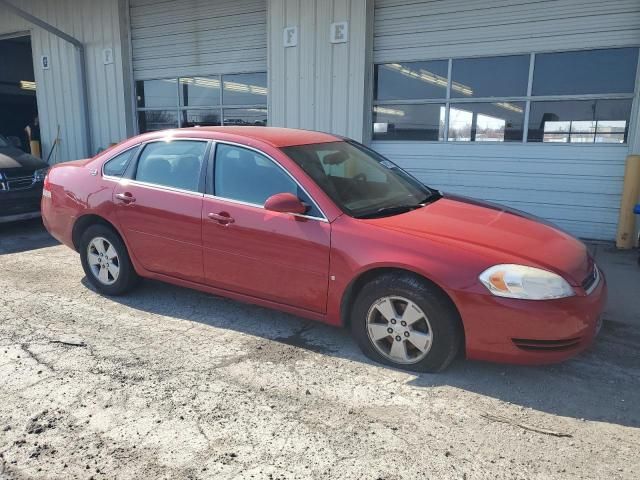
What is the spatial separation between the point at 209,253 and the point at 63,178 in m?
2.13

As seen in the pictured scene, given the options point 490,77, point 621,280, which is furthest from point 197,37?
point 621,280

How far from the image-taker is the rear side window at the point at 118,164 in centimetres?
475

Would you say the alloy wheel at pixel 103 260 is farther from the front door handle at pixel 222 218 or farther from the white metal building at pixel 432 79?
the white metal building at pixel 432 79

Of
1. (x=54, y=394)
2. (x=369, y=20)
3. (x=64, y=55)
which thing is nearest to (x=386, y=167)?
(x=54, y=394)

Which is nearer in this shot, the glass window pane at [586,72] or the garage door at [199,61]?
the glass window pane at [586,72]

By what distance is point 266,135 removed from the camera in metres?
4.28

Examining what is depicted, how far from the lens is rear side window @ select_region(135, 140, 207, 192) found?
4.30m

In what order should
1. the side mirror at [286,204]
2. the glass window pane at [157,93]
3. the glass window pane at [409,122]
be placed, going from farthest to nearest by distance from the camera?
the glass window pane at [157,93] < the glass window pane at [409,122] < the side mirror at [286,204]

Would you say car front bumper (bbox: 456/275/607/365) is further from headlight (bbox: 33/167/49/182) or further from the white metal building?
headlight (bbox: 33/167/49/182)

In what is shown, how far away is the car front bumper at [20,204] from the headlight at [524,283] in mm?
6977

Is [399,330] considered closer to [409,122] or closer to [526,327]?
[526,327]

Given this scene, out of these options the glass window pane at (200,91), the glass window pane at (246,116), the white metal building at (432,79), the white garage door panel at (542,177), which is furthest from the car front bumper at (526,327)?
the glass window pane at (200,91)

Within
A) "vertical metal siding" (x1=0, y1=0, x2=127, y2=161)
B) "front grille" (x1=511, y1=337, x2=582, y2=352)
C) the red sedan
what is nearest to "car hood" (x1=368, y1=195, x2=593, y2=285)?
the red sedan

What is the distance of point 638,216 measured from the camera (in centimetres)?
685
